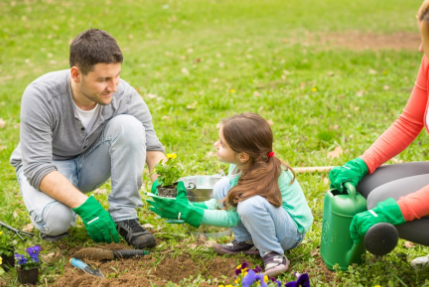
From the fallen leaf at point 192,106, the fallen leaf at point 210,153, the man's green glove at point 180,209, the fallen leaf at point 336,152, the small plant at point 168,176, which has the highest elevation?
the small plant at point 168,176

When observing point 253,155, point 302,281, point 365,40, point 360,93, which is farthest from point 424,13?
point 365,40

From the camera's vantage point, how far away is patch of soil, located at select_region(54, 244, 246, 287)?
231cm

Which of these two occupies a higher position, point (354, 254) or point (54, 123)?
point (54, 123)

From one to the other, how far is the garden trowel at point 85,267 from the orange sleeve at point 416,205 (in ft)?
4.85

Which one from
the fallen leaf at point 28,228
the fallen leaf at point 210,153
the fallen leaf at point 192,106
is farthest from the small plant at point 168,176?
the fallen leaf at point 192,106

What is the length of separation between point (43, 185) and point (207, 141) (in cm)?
191

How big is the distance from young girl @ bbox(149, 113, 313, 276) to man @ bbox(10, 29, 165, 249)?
40 cm

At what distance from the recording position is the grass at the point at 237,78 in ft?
10.8

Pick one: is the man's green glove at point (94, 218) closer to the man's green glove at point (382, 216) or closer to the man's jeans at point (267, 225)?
the man's jeans at point (267, 225)

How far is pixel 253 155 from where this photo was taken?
2.42 m

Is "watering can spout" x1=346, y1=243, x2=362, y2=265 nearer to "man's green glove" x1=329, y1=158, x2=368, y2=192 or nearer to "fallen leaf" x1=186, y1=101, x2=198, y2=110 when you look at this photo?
"man's green glove" x1=329, y1=158, x2=368, y2=192

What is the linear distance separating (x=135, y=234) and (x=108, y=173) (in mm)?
451

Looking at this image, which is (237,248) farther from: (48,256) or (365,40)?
(365,40)

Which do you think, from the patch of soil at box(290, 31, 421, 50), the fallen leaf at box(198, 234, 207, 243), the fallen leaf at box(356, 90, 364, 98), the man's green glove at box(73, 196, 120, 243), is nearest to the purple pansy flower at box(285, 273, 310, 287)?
the fallen leaf at box(198, 234, 207, 243)
